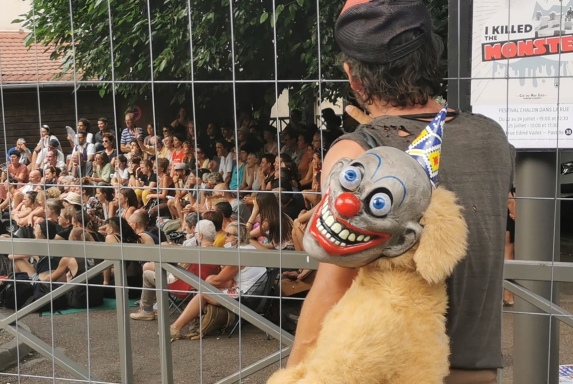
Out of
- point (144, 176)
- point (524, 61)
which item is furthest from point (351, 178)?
point (144, 176)

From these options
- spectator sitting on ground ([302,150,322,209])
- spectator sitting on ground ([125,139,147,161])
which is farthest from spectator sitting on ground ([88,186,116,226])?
spectator sitting on ground ([302,150,322,209])

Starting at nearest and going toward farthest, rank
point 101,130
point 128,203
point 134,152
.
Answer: point 134,152 → point 128,203 → point 101,130

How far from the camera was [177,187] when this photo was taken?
5.48m

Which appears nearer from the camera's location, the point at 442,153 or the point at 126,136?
the point at 442,153

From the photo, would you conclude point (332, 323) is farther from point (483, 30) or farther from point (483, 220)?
point (483, 30)

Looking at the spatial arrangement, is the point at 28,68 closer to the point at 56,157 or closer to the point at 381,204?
the point at 56,157

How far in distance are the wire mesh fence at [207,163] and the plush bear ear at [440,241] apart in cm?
140

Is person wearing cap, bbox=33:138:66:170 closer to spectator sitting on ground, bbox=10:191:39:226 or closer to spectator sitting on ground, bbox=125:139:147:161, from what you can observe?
spectator sitting on ground, bbox=125:139:147:161

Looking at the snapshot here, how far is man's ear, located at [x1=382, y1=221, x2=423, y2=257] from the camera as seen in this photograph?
1.47 m

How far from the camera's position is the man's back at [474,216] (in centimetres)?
161

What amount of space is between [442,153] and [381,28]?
12.0 inches

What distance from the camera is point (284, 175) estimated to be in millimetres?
5633

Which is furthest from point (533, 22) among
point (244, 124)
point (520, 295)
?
point (244, 124)

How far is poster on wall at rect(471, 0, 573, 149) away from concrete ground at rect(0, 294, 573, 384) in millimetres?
3118
